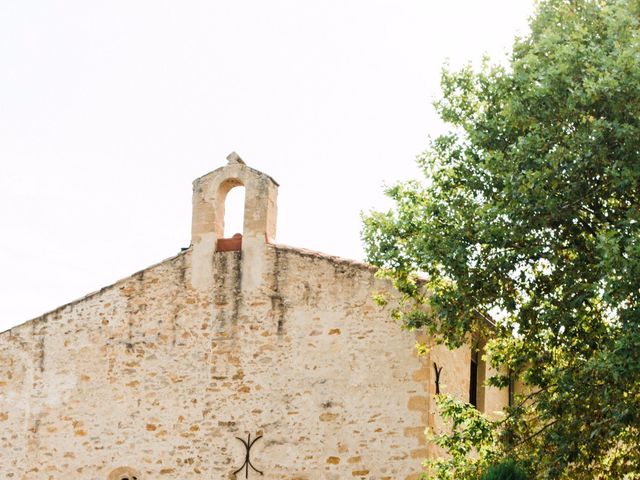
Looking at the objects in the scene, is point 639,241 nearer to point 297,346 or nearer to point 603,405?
point 603,405

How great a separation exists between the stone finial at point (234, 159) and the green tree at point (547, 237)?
2.95 m

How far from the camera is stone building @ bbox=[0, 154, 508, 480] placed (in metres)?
14.3

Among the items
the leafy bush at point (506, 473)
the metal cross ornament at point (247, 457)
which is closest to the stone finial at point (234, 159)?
the metal cross ornament at point (247, 457)

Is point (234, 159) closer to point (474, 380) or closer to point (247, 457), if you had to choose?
point (247, 457)

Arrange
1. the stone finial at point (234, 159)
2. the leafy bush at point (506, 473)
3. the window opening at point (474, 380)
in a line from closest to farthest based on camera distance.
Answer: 1. the leafy bush at point (506, 473)
2. the stone finial at point (234, 159)
3. the window opening at point (474, 380)

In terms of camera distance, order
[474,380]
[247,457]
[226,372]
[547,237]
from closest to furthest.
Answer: [547,237] < [247,457] < [226,372] < [474,380]

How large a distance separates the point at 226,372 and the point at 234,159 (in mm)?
3547

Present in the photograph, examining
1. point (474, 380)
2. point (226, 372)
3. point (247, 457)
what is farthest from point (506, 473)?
point (474, 380)

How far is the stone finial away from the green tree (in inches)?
116

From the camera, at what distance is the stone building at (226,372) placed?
1433cm

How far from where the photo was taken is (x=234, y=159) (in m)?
Result: 15.9

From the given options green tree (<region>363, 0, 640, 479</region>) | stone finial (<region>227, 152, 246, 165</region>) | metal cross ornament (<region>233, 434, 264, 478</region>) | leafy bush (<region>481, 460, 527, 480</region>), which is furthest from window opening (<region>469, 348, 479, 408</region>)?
leafy bush (<region>481, 460, 527, 480</region>)

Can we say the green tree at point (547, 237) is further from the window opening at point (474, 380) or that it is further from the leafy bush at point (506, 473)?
the window opening at point (474, 380)

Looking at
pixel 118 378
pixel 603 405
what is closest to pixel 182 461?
pixel 118 378
